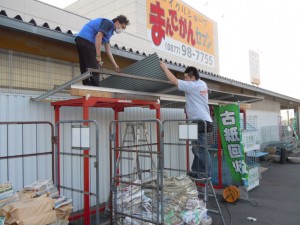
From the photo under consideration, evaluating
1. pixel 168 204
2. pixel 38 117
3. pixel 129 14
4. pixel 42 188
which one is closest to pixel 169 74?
pixel 168 204

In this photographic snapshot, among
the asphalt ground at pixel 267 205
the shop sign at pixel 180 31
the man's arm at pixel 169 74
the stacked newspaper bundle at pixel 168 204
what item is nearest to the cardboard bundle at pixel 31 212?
the stacked newspaper bundle at pixel 168 204

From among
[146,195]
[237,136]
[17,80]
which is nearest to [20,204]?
[146,195]

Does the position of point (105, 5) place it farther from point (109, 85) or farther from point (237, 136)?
point (237, 136)

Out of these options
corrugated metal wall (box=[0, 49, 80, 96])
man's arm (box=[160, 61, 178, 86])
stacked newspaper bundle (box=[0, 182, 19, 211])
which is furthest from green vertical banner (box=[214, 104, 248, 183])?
stacked newspaper bundle (box=[0, 182, 19, 211])

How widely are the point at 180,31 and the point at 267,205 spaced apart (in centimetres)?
707

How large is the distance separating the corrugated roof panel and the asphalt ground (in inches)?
102

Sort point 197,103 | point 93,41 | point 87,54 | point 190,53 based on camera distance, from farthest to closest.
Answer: point 190,53 → point 197,103 → point 93,41 → point 87,54

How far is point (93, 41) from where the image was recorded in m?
4.46

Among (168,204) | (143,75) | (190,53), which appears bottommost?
(168,204)

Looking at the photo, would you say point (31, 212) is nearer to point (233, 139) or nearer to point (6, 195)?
point (6, 195)

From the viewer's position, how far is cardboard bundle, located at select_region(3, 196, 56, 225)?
297cm

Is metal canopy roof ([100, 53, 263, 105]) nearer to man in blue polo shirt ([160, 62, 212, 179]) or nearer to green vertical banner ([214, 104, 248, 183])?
man in blue polo shirt ([160, 62, 212, 179])

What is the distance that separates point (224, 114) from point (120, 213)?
356 centimetres

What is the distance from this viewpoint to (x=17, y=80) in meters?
4.53
